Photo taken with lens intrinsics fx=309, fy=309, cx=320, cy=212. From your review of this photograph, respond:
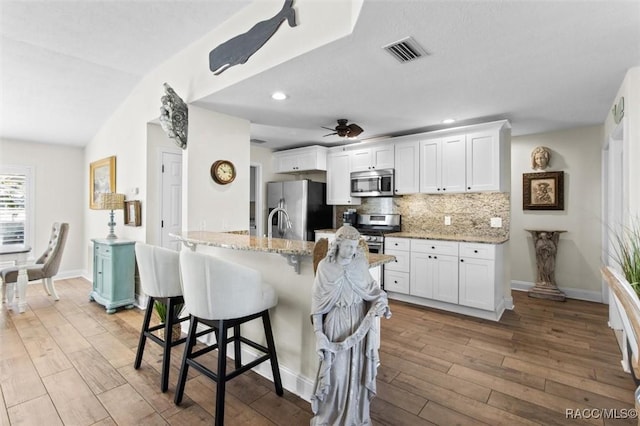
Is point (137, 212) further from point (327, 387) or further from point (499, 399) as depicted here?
point (499, 399)

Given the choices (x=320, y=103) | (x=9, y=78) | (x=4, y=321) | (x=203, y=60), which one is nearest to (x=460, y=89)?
(x=320, y=103)

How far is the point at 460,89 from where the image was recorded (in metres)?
2.78

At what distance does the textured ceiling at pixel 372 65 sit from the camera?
1.79 metres

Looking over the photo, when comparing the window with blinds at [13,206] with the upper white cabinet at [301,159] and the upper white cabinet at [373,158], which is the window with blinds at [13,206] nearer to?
the upper white cabinet at [301,159]

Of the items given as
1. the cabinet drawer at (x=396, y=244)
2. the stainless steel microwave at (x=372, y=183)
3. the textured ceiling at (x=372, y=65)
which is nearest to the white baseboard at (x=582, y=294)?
the cabinet drawer at (x=396, y=244)

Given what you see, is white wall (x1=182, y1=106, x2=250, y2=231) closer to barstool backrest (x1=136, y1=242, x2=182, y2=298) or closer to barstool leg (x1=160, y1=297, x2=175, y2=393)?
barstool backrest (x1=136, y1=242, x2=182, y2=298)

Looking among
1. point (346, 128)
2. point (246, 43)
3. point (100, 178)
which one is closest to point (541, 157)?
point (346, 128)

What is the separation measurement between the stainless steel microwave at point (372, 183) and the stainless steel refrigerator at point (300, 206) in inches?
27.4

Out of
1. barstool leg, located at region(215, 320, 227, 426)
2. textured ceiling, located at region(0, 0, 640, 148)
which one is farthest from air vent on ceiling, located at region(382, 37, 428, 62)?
barstool leg, located at region(215, 320, 227, 426)

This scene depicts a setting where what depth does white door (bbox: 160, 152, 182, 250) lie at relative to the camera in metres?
4.05

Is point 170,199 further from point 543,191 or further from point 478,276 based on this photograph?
point 543,191

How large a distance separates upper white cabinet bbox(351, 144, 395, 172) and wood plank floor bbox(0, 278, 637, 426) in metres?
2.28

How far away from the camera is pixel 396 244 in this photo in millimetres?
4230

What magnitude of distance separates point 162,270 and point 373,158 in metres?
3.44
